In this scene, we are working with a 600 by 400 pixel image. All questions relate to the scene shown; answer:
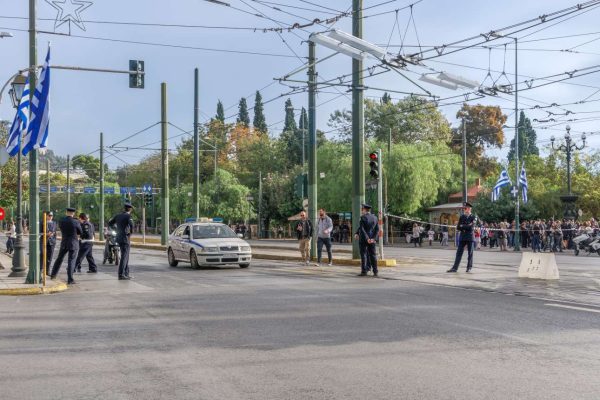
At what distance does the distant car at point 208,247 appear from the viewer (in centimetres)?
2055

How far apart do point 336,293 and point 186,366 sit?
670cm

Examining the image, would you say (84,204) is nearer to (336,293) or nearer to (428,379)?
(336,293)

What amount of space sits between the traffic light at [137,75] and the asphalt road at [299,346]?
30.4 ft

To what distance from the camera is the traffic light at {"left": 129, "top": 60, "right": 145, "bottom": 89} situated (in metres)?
21.2

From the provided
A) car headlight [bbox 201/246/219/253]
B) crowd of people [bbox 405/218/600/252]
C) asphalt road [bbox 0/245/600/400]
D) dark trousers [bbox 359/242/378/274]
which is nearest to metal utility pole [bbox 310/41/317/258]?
car headlight [bbox 201/246/219/253]

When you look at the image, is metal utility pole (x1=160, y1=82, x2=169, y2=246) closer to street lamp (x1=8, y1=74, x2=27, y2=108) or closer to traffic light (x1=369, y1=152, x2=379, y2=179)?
street lamp (x1=8, y1=74, x2=27, y2=108)

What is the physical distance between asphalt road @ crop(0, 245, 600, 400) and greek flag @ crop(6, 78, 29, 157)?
6.47 metres

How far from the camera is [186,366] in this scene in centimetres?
698

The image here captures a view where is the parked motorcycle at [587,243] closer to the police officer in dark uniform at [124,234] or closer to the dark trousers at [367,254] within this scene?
the dark trousers at [367,254]

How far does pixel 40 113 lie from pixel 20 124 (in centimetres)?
385

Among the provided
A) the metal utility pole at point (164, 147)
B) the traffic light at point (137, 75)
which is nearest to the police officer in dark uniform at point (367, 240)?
the traffic light at point (137, 75)

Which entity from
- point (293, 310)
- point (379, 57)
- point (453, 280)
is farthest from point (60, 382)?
point (379, 57)

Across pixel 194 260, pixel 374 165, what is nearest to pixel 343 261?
pixel 374 165

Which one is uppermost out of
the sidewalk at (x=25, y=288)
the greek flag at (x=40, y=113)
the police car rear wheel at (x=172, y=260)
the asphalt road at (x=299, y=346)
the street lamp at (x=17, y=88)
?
the street lamp at (x=17, y=88)
